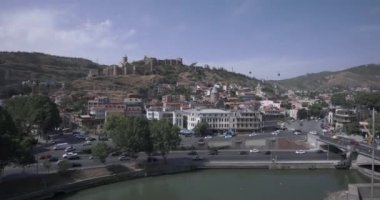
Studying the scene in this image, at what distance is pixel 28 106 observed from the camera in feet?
128

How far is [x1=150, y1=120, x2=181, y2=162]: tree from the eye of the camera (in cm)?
2988

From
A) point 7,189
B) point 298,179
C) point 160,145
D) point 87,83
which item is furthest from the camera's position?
point 87,83

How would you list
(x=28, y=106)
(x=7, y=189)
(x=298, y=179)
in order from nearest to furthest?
(x=7, y=189)
(x=298, y=179)
(x=28, y=106)

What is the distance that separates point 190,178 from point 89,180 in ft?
22.0

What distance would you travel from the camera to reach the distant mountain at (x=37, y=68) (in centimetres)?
8756

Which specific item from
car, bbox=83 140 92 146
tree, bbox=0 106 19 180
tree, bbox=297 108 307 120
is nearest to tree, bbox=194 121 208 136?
car, bbox=83 140 92 146

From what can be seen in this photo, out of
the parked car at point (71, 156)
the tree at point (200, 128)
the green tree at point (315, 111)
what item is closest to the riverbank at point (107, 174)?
the parked car at point (71, 156)

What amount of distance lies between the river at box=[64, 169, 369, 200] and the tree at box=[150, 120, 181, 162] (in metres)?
2.05

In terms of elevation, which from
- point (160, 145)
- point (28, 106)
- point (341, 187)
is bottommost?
point (341, 187)

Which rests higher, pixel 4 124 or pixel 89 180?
pixel 4 124

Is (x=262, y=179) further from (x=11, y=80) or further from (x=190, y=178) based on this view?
(x=11, y=80)

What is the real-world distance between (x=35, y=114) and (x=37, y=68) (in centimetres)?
6463

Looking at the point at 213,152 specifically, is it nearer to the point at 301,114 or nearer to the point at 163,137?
the point at 163,137

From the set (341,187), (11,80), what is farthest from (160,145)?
(11,80)
